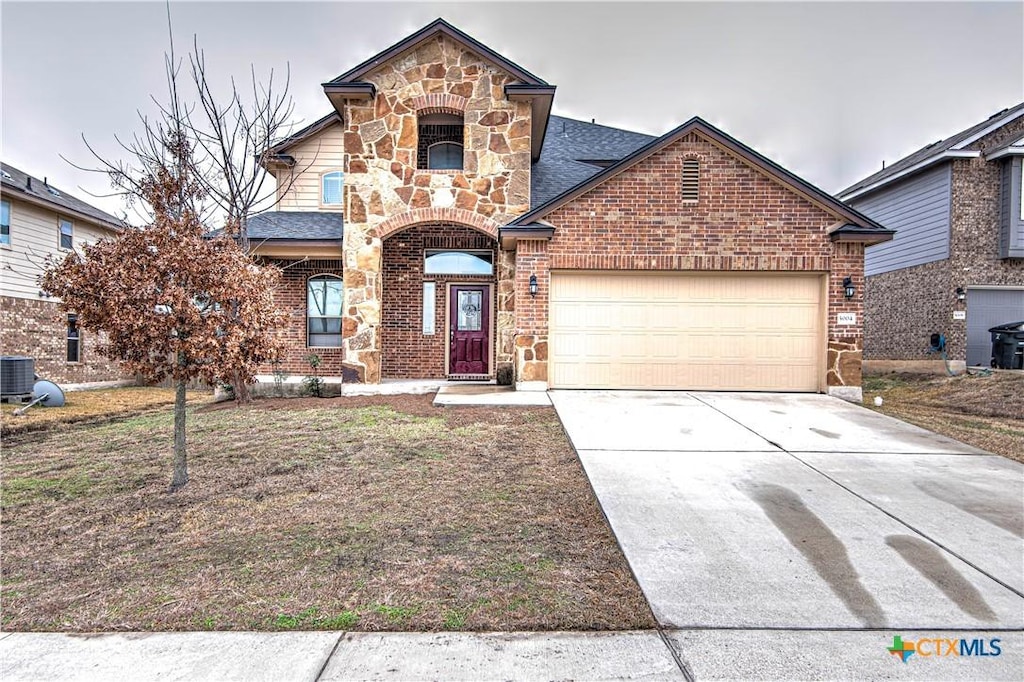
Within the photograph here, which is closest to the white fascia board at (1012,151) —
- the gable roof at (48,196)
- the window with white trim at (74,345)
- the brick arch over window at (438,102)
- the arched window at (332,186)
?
the brick arch over window at (438,102)

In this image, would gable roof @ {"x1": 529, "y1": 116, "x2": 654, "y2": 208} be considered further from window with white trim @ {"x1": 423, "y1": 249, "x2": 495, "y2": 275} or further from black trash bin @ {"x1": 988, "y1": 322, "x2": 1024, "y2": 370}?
black trash bin @ {"x1": 988, "y1": 322, "x2": 1024, "y2": 370}

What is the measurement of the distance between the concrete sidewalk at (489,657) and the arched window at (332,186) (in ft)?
37.8

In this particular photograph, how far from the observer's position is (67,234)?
1580cm

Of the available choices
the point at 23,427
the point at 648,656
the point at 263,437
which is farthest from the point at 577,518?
the point at 23,427

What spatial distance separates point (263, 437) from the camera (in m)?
7.29

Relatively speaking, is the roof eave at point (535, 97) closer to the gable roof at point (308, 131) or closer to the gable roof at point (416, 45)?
the gable roof at point (416, 45)

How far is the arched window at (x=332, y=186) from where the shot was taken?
514 inches

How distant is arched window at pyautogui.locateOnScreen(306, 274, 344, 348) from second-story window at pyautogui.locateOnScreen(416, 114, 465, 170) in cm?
364

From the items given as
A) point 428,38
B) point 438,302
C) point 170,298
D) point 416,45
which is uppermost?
point 428,38

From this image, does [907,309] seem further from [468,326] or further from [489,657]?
[489,657]

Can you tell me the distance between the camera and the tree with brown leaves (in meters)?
4.58

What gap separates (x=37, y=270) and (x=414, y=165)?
12.1m

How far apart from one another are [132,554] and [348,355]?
706 cm

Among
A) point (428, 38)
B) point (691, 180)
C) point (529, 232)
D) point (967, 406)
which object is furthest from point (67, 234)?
point (967, 406)
